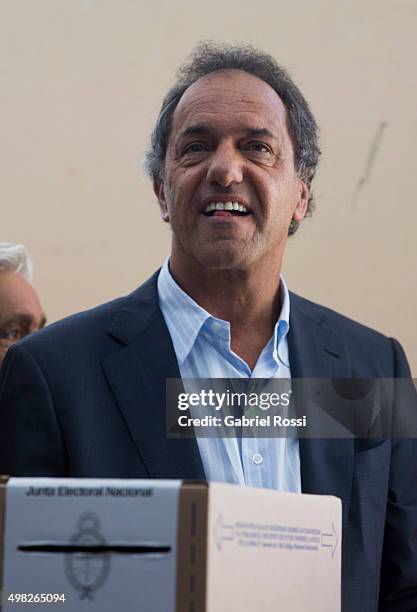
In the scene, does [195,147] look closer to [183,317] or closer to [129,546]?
[183,317]

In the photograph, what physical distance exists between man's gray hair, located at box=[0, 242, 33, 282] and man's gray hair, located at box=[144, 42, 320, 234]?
103cm

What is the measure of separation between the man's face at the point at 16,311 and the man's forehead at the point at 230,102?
3.46ft

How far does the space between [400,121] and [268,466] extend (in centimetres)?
218

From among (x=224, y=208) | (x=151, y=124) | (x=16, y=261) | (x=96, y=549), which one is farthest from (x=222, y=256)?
(x=151, y=124)

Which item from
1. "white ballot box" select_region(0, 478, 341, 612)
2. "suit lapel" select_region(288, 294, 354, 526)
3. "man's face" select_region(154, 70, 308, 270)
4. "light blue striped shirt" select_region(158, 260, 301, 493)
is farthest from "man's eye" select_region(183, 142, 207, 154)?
"white ballot box" select_region(0, 478, 341, 612)

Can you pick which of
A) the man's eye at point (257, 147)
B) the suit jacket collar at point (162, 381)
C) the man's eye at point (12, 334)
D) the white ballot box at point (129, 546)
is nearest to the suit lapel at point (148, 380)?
the suit jacket collar at point (162, 381)

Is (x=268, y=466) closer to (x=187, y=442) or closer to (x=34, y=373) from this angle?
(x=187, y=442)

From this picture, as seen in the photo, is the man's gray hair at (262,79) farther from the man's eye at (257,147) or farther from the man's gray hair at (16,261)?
the man's gray hair at (16,261)

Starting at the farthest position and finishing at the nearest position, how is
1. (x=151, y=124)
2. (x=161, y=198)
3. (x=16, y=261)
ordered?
(x=151, y=124) → (x=16, y=261) → (x=161, y=198)

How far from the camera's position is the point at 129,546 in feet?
4.05

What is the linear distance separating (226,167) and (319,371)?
0.42 meters

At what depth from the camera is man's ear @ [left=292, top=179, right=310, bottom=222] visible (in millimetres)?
2324

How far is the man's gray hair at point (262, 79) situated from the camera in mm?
2242

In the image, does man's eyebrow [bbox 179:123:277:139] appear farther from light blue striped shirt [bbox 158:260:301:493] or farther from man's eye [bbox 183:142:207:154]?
light blue striped shirt [bbox 158:260:301:493]
